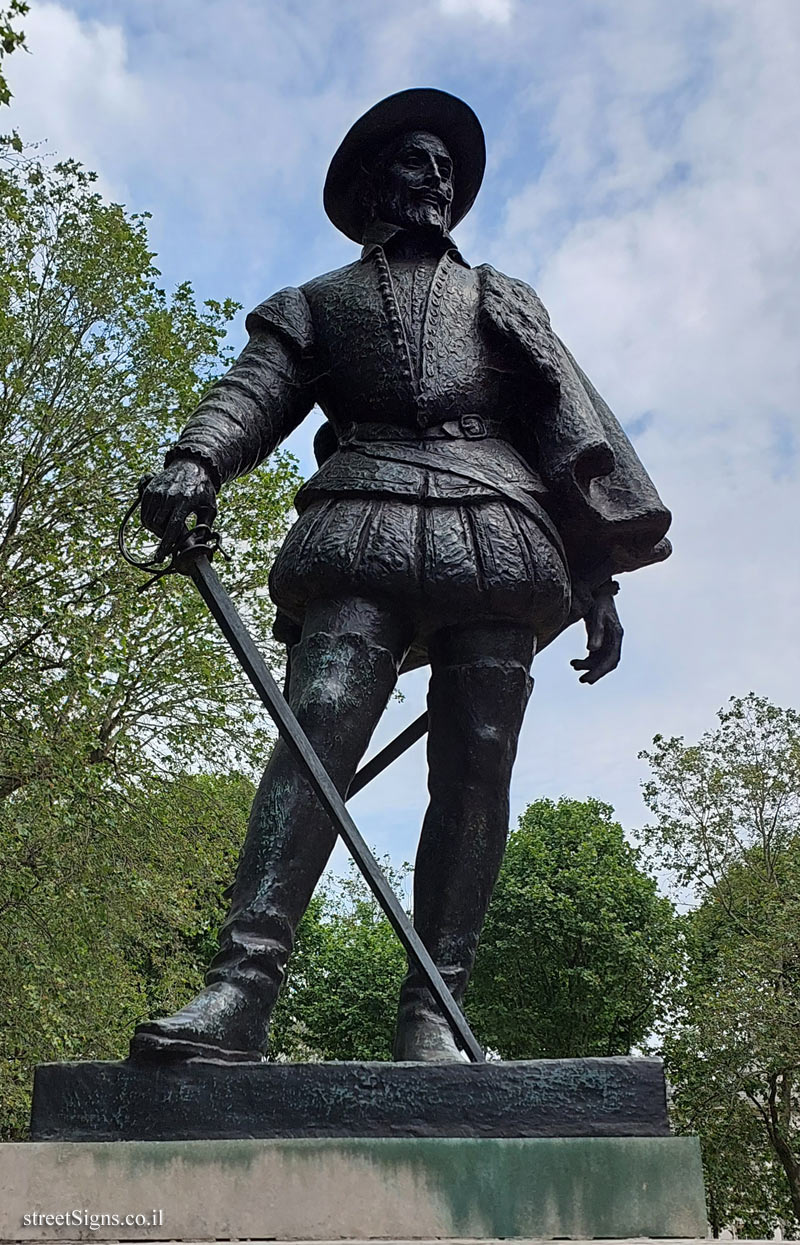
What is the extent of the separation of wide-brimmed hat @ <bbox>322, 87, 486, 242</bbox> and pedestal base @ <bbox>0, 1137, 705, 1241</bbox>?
3179 millimetres

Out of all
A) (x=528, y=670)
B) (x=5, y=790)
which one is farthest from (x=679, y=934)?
(x=528, y=670)

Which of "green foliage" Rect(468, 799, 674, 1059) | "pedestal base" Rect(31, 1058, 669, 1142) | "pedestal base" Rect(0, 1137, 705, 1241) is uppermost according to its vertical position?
"green foliage" Rect(468, 799, 674, 1059)

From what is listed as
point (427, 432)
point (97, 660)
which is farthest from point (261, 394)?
point (97, 660)

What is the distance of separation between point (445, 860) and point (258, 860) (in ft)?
2.01

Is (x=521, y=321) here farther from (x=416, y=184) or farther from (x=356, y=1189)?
(x=356, y=1189)

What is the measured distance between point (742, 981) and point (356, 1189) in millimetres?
16448

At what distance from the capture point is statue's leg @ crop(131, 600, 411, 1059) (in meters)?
2.93

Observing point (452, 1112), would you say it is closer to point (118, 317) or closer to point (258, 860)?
point (258, 860)

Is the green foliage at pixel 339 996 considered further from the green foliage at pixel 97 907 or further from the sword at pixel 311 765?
the sword at pixel 311 765

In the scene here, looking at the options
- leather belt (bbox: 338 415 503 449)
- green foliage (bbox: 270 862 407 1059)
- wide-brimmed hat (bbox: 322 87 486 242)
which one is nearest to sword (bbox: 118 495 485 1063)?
leather belt (bbox: 338 415 503 449)

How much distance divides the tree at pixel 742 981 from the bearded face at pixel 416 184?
1472 cm

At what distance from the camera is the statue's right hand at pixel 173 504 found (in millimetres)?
3490

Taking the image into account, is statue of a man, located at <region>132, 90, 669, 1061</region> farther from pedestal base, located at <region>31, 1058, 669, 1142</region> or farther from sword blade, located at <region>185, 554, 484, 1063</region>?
pedestal base, located at <region>31, 1058, 669, 1142</region>

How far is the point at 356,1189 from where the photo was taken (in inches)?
102
